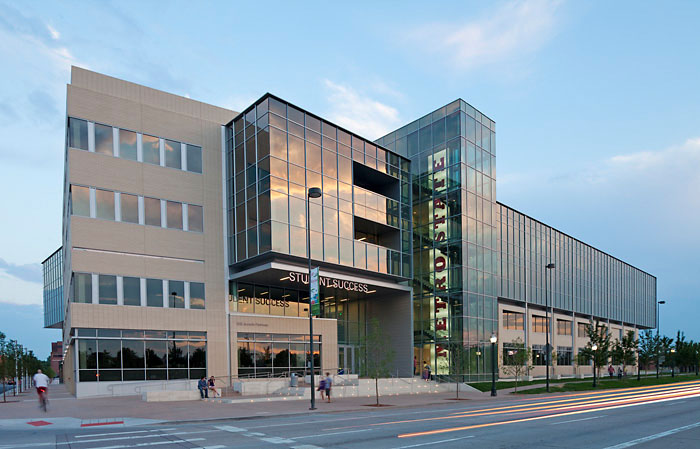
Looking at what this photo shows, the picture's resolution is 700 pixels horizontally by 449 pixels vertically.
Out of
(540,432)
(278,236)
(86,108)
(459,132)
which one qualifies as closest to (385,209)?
(459,132)

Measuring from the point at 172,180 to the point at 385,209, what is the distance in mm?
18149

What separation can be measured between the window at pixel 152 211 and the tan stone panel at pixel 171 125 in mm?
4689

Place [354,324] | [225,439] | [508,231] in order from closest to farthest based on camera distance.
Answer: [225,439] → [354,324] → [508,231]

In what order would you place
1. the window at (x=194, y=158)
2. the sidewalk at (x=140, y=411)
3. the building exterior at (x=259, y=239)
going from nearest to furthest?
the sidewalk at (x=140, y=411) < the building exterior at (x=259, y=239) < the window at (x=194, y=158)

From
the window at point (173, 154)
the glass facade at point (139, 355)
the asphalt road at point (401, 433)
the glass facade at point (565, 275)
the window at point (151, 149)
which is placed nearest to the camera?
the asphalt road at point (401, 433)

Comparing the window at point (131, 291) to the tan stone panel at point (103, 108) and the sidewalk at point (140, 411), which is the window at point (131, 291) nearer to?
the sidewalk at point (140, 411)

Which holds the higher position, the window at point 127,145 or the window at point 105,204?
the window at point 127,145

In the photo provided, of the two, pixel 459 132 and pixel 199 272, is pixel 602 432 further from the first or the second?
pixel 459 132

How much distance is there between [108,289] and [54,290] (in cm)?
5551

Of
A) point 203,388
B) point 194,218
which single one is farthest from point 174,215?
point 203,388

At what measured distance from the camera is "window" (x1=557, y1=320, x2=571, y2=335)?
65.1m

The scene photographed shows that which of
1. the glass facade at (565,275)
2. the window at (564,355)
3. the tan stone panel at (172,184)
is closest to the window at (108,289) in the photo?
the tan stone panel at (172,184)

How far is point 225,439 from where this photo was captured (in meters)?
13.8

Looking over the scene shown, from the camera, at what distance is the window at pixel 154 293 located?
108ft
